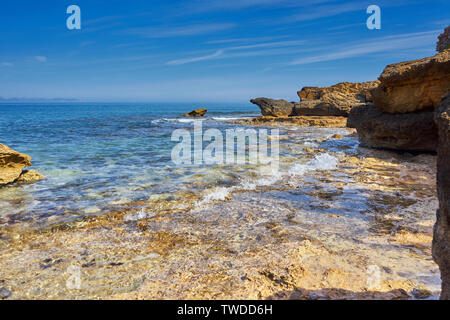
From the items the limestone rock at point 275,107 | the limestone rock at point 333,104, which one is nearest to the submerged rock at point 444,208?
the limestone rock at point 333,104

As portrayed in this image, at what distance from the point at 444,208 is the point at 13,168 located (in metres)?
7.91

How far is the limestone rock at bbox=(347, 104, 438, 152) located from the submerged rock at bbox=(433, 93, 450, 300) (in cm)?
697

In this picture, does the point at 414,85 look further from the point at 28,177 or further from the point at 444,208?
the point at 28,177

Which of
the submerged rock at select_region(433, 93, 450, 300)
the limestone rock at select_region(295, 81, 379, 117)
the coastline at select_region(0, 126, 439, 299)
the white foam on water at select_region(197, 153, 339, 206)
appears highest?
the limestone rock at select_region(295, 81, 379, 117)

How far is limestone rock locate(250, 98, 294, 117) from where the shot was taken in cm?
3136

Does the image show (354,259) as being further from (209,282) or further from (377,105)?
(377,105)

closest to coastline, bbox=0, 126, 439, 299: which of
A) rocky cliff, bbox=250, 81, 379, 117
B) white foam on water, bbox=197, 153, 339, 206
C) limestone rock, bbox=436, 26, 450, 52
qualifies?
white foam on water, bbox=197, 153, 339, 206

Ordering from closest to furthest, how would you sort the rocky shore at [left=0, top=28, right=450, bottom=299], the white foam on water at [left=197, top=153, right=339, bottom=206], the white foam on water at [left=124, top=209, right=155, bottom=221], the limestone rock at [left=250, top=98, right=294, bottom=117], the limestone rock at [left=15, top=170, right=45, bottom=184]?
the rocky shore at [left=0, top=28, right=450, bottom=299] → the white foam on water at [left=124, top=209, right=155, bottom=221] → the white foam on water at [left=197, top=153, right=339, bottom=206] → the limestone rock at [left=15, top=170, right=45, bottom=184] → the limestone rock at [left=250, top=98, right=294, bottom=117]

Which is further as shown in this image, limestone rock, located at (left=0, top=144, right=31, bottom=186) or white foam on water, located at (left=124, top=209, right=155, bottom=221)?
limestone rock, located at (left=0, top=144, right=31, bottom=186)

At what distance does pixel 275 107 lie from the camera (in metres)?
31.6

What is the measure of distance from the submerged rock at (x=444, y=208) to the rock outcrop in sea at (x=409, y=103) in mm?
6630

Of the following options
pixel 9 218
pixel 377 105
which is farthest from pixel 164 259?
pixel 377 105

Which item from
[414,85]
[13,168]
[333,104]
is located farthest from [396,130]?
[333,104]

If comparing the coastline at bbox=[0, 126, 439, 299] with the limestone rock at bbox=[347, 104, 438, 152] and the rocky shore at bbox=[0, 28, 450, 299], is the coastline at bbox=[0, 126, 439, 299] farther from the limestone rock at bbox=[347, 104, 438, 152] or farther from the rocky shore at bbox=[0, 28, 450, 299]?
the limestone rock at bbox=[347, 104, 438, 152]
